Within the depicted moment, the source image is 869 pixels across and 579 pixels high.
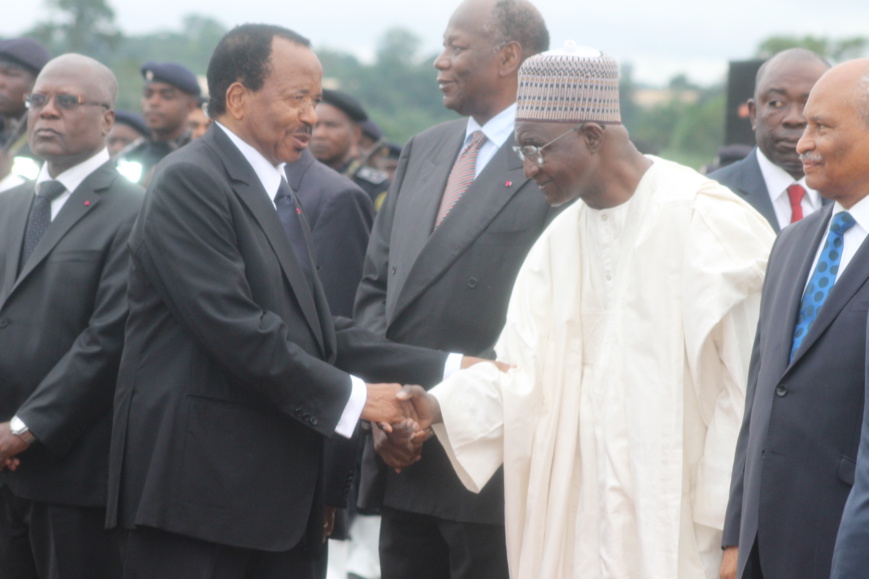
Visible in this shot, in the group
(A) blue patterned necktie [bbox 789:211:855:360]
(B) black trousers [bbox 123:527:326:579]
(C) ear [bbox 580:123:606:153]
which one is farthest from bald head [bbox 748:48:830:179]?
(B) black trousers [bbox 123:527:326:579]

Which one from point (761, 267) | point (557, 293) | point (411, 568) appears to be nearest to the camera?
point (761, 267)

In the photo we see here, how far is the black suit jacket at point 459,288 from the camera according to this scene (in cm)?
474

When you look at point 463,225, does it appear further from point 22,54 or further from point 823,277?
point 22,54

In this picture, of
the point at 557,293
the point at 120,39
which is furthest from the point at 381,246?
the point at 120,39

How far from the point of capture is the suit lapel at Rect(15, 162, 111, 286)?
5094 mm

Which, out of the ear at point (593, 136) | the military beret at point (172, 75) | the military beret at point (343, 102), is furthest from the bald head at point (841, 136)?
the military beret at point (172, 75)

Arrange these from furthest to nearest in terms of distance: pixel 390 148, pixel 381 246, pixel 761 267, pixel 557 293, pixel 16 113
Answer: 1. pixel 390 148
2. pixel 16 113
3. pixel 381 246
4. pixel 557 293
5. pixel 761 267

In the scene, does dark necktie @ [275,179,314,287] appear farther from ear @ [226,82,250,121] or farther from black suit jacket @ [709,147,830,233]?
black suit jacket @ [709,147,830,233]

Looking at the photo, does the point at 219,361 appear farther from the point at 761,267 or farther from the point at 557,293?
the point at 761,267

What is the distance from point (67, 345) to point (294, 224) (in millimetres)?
1157

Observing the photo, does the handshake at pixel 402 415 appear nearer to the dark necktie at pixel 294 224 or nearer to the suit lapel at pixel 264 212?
the suit lapel at pixel 264 212

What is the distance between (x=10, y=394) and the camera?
508 centimetres

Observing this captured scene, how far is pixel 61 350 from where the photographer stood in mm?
5031

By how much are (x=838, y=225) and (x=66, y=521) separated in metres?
3.25
